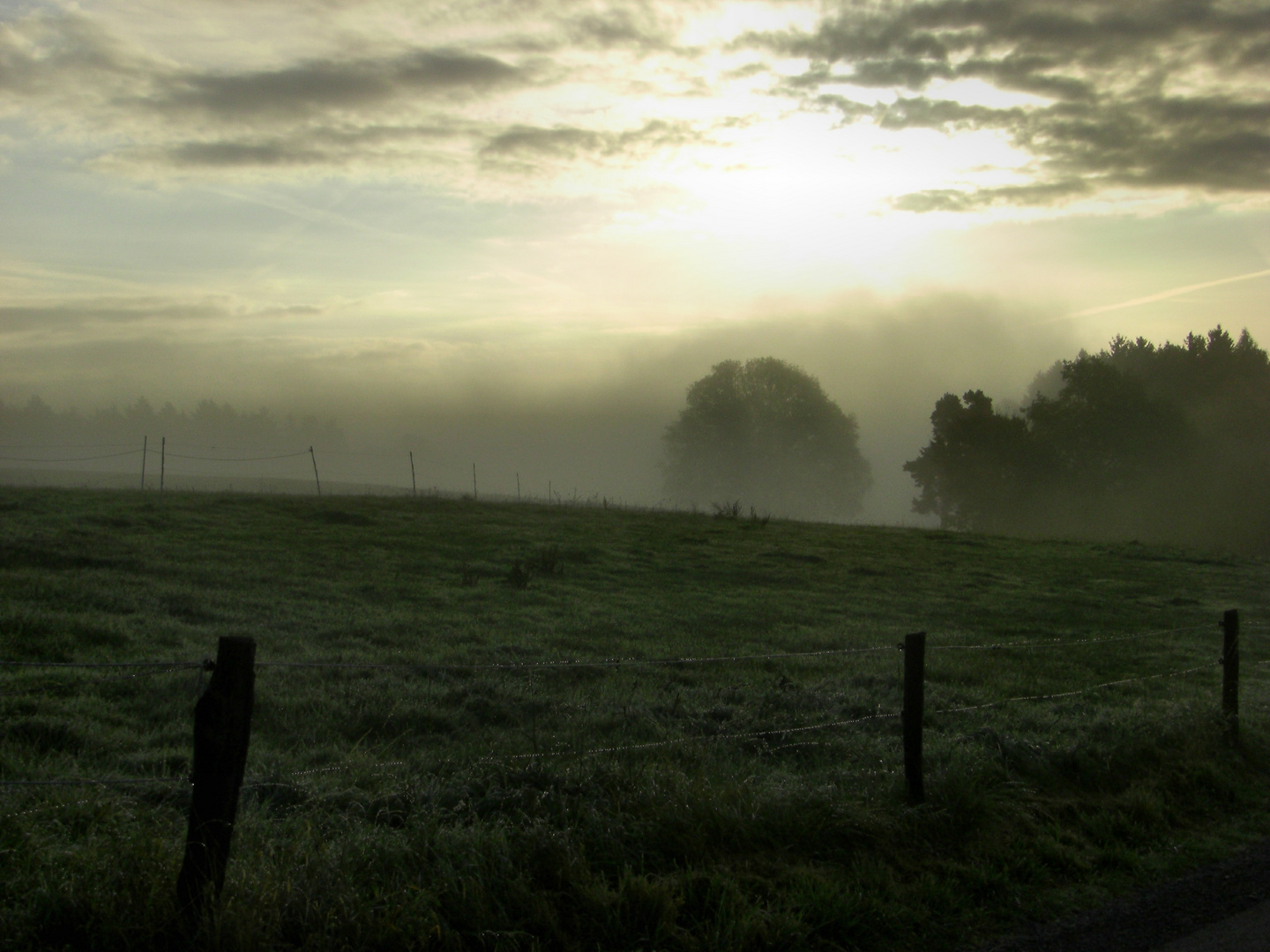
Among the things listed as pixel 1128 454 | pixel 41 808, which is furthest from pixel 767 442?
pixel 41 808

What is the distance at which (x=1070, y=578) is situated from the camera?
28.3 meters

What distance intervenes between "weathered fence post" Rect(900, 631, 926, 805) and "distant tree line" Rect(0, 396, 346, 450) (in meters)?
182

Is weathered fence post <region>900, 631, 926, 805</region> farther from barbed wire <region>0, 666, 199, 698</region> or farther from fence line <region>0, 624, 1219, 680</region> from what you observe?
barbed wire <region>0, 666, 199, 698</region>

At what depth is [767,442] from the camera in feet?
280

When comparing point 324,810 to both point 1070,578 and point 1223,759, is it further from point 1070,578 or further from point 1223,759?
point 1070,578

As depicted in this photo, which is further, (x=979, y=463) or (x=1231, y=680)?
(x=979, y=463)

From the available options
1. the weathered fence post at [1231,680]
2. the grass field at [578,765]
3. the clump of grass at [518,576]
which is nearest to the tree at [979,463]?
the grass field at [578,765]

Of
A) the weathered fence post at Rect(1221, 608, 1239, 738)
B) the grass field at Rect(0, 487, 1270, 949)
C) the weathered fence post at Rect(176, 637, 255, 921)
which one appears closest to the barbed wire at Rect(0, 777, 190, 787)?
the grass field at Rect(0, 487, 1270, 949)

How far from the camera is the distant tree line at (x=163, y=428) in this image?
567 feet

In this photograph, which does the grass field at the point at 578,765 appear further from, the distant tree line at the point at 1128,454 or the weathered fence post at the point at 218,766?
the distant tree line at the point at 1128,454

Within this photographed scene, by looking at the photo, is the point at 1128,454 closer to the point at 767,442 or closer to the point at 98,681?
the point at 767,442

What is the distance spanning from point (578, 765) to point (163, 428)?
208 meters

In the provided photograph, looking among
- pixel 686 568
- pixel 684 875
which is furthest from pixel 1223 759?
pixel 686 568

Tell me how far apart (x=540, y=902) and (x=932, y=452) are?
218ft
